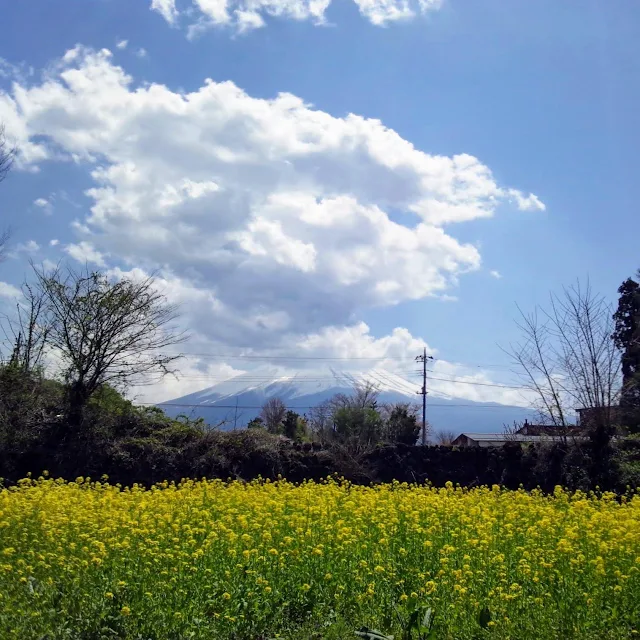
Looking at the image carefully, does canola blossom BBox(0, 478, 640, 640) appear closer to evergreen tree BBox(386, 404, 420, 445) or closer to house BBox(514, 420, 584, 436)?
house BBox(514, 420, 584, 436)

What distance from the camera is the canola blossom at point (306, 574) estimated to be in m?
4.29

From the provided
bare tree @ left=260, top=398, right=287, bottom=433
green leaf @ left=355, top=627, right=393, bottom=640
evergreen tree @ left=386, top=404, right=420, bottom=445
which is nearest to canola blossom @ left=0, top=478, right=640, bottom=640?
green leaf @ left=355, top=627, right=393, bottom=640

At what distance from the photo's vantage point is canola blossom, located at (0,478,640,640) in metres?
4.29

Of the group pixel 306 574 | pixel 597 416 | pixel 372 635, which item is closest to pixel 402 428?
pixel 597 416

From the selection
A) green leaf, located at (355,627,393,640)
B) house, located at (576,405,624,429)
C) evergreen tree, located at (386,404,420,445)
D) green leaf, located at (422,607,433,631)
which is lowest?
green leaf, located at (355,627,393,640)

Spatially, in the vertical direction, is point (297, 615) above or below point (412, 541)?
below

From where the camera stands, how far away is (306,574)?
4.95m

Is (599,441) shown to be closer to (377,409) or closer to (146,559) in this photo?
(146,559)

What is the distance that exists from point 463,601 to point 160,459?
10013 millimetres

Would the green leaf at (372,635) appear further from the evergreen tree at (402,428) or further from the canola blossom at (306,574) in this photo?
the evergreen tree at (402,428)

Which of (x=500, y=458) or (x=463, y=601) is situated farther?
(x=500, y=458)

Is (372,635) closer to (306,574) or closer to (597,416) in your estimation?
(306,574)

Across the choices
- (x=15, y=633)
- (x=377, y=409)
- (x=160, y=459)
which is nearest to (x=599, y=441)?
(x=160, y=459)

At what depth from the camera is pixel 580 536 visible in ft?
20.6
